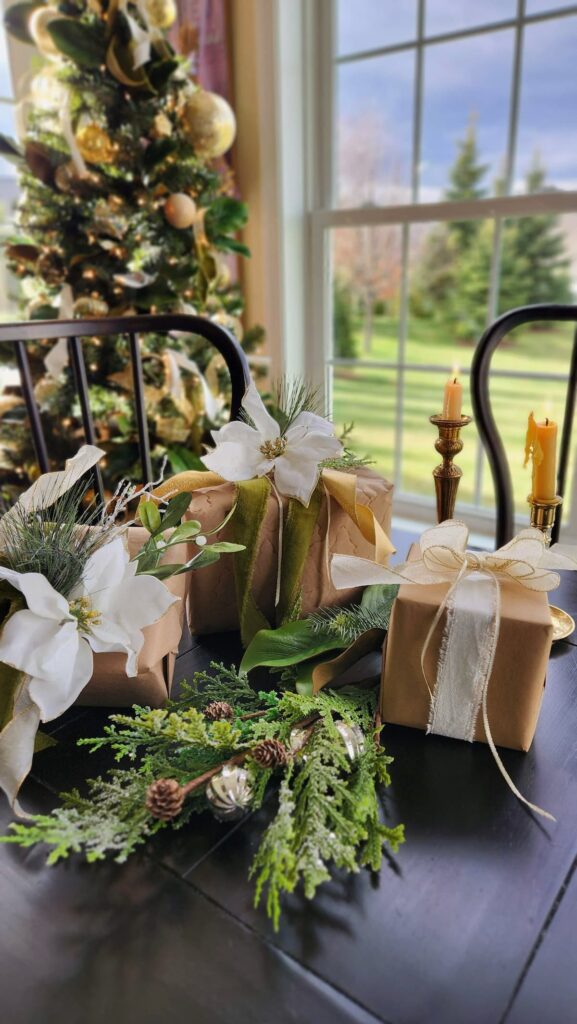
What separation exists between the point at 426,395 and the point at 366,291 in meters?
0.43

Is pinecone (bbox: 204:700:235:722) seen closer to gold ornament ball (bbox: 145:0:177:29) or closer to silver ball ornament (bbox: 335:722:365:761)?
silver ball ornament (bbox: 335:722:365:761)

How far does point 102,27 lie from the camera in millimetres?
1664

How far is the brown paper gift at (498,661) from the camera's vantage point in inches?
21.0

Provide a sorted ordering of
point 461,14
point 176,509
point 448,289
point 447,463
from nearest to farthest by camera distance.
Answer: point 176,509 → point 447,463 → point 461,14 → point 448,289

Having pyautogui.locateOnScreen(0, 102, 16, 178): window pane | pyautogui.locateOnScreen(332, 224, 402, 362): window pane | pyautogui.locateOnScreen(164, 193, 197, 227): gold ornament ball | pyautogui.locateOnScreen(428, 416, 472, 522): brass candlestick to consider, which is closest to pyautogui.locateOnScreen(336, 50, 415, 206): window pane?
pyautogui.locateOnScreen(332, 224, 402, 362): window pane

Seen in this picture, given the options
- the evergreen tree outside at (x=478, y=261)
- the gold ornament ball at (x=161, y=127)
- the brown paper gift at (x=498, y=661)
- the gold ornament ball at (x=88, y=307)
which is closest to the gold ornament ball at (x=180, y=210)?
the gold ornament ball at (x=161, y=127)

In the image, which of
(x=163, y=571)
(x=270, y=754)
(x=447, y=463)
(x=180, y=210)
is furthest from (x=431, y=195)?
(x=270, y=754)

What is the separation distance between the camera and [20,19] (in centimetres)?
180

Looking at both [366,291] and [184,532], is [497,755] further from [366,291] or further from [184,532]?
[366,291]

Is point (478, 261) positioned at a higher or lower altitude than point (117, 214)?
lower

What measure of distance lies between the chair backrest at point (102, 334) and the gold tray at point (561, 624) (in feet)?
1.71

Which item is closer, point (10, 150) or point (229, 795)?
point (229, 795)

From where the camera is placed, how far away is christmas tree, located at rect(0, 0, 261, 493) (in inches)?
67.2

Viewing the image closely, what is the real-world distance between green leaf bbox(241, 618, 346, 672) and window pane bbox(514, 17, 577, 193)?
171 centimetres
